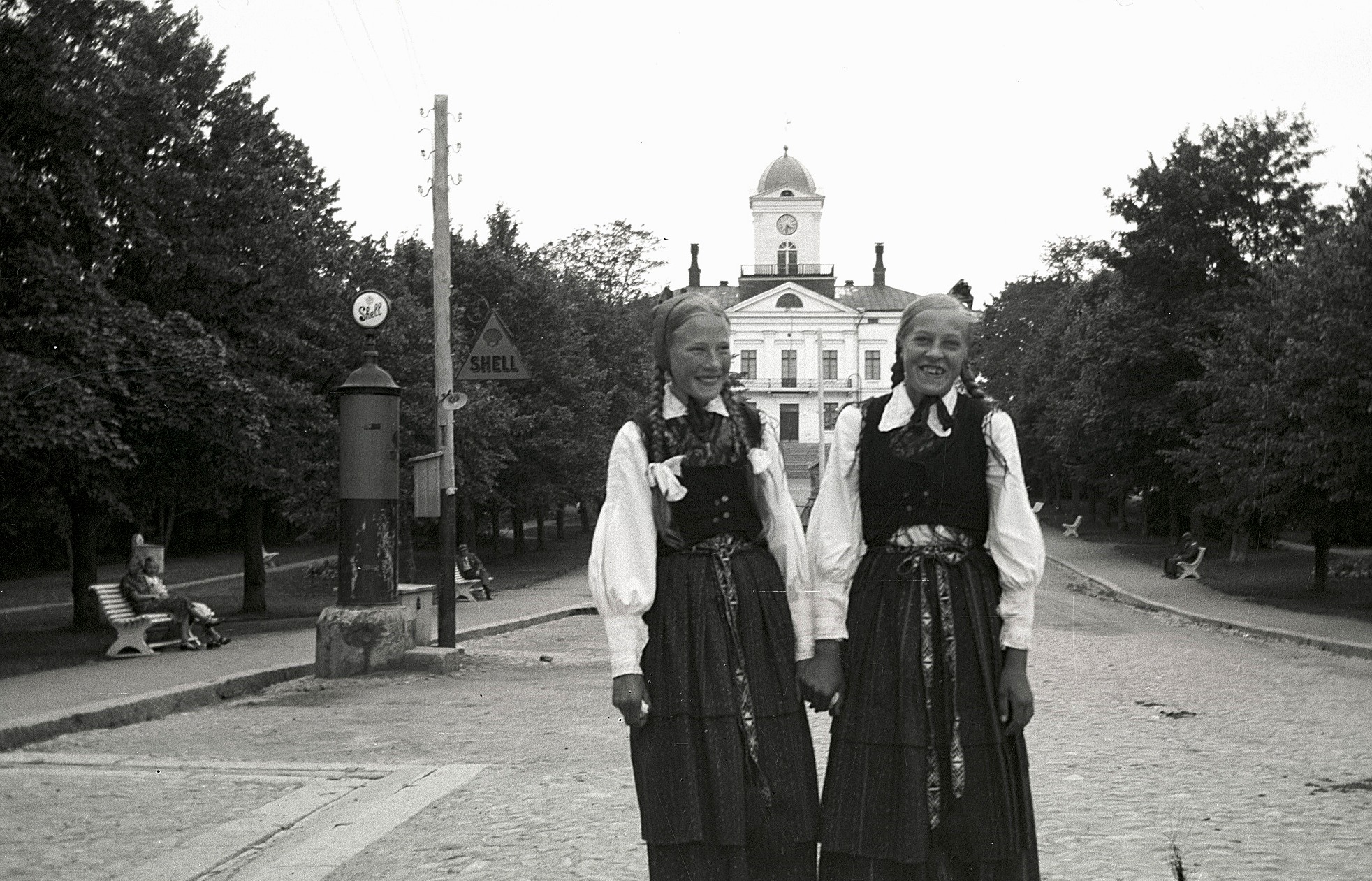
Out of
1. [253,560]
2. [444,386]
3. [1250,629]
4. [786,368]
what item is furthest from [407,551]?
[786,368]

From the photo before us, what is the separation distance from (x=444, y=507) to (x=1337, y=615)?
44.0 feet

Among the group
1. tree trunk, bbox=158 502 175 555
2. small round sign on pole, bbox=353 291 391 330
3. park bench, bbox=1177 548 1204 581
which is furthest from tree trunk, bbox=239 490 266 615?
park bench, bbox=1177 548 1204 581

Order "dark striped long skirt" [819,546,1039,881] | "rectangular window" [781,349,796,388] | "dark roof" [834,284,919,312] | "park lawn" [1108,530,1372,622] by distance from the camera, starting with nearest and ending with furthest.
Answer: "dark striped long skirt" [819,546,1039,881] → "park lawn" [1108,530,1372,622] → "rectangular window" [781,349,796,388] → "dark roof" [834,284,919,312]

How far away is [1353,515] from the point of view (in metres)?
25.0

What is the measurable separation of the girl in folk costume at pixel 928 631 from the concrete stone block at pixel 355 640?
10275 mm

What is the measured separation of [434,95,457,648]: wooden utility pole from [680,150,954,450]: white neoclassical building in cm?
8063

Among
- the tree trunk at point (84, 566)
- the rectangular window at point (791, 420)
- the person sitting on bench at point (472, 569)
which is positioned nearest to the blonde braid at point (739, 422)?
the tree trunk at point (84, 566)

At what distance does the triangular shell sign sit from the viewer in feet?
53.0

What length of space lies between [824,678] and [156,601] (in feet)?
48.3

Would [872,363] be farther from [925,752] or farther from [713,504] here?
[925,752]

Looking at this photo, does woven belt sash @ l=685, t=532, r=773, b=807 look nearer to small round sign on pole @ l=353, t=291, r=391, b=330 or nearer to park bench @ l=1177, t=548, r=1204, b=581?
small round sign on pole @ l=353, t=291, r=391, b=330

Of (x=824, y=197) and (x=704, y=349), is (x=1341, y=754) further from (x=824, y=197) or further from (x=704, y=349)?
(x=824, y=197)

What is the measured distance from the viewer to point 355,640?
14.1 meters

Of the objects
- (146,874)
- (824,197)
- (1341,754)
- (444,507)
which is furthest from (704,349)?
(824,197)
